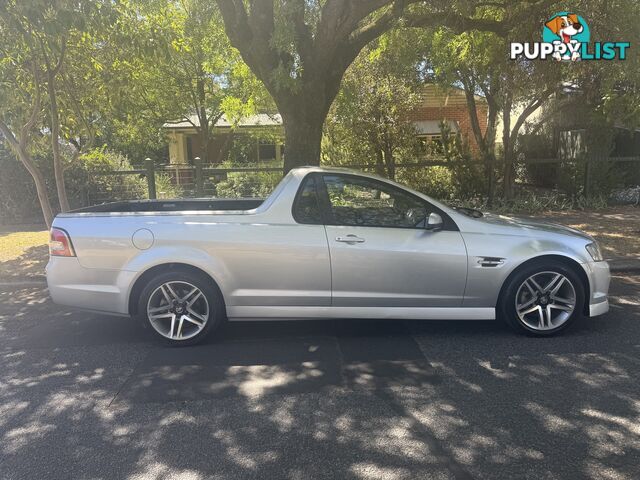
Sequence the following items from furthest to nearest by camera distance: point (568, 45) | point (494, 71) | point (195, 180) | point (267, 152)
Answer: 1. point (267, 152)
2. point (195, 180)
3. point (494, 71)
4. point (568, 45)

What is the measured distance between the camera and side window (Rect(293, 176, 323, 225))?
461cm

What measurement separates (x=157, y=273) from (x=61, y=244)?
36.8 inches

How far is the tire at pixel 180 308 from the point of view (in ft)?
Result: 14.9

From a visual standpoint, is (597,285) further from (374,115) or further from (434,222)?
(374,115)

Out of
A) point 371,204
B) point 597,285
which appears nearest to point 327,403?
point 371,204

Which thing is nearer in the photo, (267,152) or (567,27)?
(567,27)

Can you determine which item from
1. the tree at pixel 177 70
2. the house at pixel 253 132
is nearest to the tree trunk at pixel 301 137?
the tree at pixel 177 70

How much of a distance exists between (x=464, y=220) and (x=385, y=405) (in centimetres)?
200

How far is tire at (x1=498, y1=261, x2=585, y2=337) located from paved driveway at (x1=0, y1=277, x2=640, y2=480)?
0.16 meters

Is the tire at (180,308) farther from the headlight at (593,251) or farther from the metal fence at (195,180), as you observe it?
the metal fence at (195,180)

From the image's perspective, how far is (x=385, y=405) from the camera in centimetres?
348

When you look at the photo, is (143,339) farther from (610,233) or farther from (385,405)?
(610,233)

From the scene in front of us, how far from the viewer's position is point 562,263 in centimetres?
461

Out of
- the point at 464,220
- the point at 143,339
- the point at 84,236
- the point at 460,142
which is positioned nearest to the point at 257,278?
the point at 143,339
